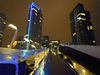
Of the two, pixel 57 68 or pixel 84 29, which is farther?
pixel 84 29

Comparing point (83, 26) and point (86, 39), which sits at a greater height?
point (83, 26)

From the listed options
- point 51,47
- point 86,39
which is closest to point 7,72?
point 86,39

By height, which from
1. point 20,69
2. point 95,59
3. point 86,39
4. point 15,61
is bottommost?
point 95,59

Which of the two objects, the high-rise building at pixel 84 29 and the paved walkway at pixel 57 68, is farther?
the high-rise building at pixel 84 29

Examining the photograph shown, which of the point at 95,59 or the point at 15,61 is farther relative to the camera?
the point at 95,59

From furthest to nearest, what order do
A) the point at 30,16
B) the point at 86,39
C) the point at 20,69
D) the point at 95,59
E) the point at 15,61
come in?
the point at 30,16
the point at 86,39
the point at 95,59
the point at 20,69
the point at 15,61

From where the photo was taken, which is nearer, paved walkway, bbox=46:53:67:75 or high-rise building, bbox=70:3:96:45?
paved walkway, bbox=46:53:67:75

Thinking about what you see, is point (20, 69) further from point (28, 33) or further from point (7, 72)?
point (28, 33)

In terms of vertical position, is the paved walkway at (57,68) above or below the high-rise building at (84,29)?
below

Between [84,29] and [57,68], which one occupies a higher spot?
[84,29]

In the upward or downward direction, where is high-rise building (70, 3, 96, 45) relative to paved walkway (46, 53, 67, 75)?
upward

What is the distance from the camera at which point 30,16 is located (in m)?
73.1

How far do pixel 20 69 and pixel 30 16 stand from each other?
8071cm

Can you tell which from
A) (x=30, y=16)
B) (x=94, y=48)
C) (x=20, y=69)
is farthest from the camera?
(x=30, y=16)
